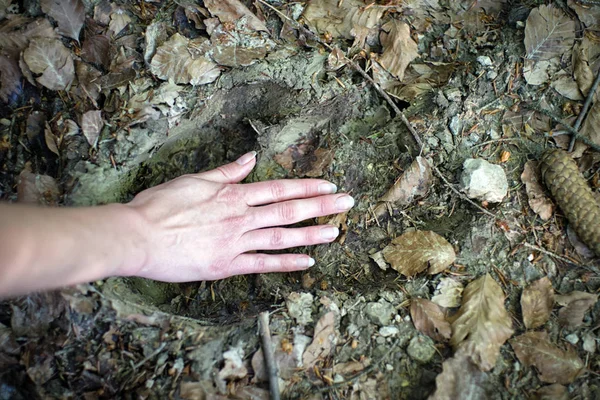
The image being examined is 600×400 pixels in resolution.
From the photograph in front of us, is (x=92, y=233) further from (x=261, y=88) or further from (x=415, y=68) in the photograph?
(x=415, y=68)

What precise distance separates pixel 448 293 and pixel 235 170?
1263 mm

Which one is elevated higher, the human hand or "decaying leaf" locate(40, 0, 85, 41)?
"decaying leaf" locate(40, 0, 85, 41)

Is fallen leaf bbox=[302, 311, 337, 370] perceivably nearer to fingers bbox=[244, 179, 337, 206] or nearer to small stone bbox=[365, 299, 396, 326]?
small stone bbox=[365, 299, 396, 326]

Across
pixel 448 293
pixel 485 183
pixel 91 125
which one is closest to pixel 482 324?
pixel 448 293

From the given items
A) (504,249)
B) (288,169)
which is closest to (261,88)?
(288,169)

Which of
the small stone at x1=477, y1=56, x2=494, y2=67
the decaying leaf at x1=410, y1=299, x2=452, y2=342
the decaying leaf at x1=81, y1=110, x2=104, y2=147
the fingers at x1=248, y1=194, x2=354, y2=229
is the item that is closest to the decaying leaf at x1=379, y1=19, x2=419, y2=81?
the small stone at x1=477, y1=56, x2=494, y2=67

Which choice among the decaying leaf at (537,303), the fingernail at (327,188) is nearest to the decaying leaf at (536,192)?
the decaying leaf at (537,303)

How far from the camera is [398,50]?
257cm

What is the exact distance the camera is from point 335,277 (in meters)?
2.42

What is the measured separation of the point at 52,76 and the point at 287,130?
1353 millimetres

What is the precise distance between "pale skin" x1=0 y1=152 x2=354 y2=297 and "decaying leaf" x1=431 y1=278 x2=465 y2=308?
594 millimetres

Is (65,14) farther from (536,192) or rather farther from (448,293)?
(536,192)

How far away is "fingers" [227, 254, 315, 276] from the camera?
2.36 metres

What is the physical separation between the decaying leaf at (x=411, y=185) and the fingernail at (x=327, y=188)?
0.27 metres
